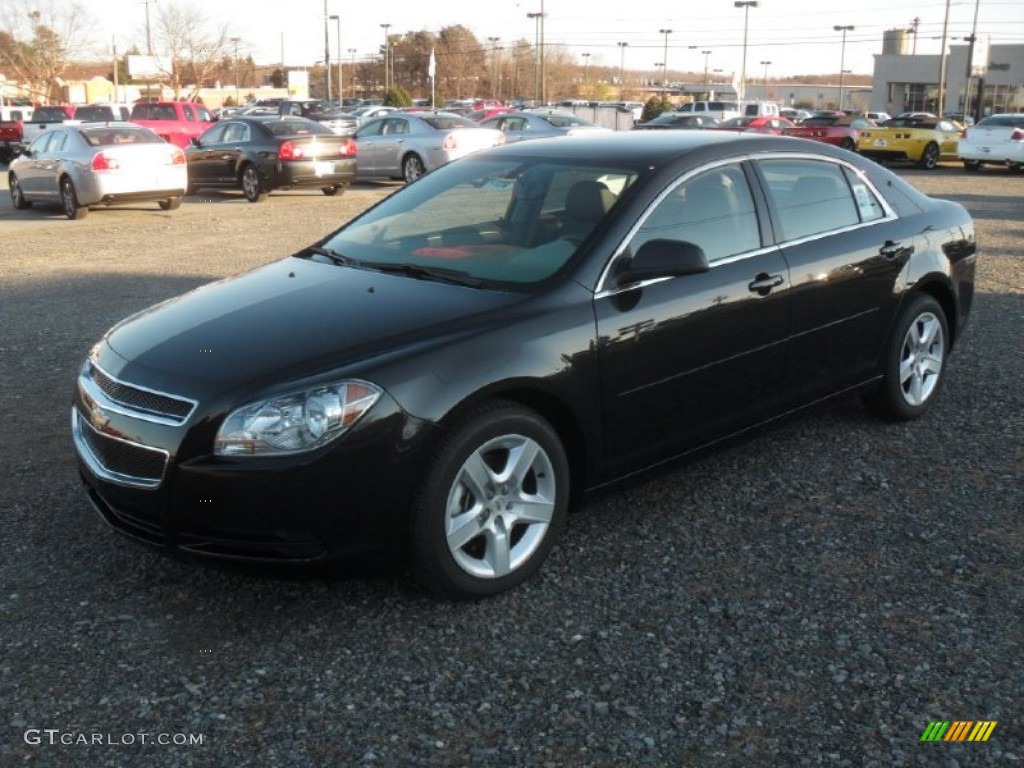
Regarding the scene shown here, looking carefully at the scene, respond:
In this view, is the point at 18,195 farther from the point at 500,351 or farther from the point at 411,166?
the point at 500,351

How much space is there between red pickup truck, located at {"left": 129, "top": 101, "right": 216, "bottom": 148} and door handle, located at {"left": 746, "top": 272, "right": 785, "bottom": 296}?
2715 cm

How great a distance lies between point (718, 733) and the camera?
10.2 ft

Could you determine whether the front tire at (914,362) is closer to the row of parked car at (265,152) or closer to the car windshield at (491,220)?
the car windshield at (491,220)

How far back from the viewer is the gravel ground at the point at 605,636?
3066 millimetres

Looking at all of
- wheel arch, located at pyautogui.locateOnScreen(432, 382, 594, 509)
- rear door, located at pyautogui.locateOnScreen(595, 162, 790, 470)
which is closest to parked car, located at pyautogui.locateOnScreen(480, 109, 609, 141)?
rear door, located at pyautogui.locateOnScreen(595, 162, 790, 470)

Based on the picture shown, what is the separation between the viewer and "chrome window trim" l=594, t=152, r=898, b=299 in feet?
13.8

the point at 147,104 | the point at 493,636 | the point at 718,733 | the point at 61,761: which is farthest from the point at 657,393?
the point at 147,104

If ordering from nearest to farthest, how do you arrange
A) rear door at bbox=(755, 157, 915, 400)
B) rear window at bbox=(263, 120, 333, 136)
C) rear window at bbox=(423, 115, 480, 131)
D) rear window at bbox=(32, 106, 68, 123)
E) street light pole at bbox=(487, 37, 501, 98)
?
1. rear door at bbox=(755, 157, 915, 400)
2. rear window at bbox=(263, 120, 333, 136)
3. rear window at bbox=(423, 115, 480, 131)
4. rear window at bbox=(32, 106, 68, 123)
5. street light pole at bbox=(487, 37, 501, 98)

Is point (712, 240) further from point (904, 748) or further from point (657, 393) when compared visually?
point (904, 748)

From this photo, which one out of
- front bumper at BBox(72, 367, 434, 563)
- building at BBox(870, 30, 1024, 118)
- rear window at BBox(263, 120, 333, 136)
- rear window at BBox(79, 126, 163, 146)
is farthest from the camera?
building at BBox(870, 30, 1024, 118)

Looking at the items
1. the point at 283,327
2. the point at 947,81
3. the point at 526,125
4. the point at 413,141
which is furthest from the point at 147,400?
the point at 947,81

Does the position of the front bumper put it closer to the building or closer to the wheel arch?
the wheel arch

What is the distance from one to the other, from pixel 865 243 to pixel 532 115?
21470mm

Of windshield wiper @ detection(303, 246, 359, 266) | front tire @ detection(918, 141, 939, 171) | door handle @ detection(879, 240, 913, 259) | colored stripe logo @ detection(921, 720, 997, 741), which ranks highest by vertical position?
windshield wiper @ detection(303, 246, 359, 266)
